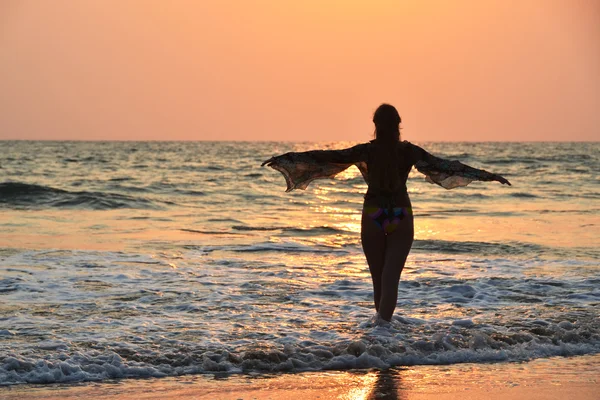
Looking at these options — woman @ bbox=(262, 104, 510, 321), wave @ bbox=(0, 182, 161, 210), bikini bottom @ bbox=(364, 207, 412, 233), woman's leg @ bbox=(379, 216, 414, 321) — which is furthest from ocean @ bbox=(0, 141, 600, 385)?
bikini bottom @ bbox=(364, 207, 412, 233)

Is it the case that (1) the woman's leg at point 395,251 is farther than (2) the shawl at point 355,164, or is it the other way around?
(2) the shawl at point 355,164

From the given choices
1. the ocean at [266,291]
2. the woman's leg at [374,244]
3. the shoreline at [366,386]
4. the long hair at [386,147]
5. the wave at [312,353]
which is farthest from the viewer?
the woman's leg at [374,244]

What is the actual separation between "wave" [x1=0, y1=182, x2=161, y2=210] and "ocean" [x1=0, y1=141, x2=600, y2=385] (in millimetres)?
177

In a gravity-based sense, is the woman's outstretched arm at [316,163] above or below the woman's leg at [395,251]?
above

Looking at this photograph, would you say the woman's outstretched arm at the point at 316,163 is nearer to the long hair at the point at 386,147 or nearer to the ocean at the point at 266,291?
the long hair at the point at 386,147

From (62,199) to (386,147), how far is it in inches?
689

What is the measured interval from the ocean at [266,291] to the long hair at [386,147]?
147 centimetres

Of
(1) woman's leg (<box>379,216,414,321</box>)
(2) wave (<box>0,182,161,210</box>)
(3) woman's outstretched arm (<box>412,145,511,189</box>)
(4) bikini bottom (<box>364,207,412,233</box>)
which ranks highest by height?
(3) woman's outstretched arm (<box>412,145,511,189</box>)

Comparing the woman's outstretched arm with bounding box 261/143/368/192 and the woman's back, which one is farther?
the woman's outstretched arm with bounding box 261/143/368/192

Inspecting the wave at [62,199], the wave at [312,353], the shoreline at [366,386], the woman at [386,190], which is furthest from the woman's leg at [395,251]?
the wave at [62,199]

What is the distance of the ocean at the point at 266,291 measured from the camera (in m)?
7.42

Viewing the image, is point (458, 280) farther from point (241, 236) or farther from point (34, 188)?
point (34, 188)

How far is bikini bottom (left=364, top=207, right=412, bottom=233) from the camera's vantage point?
7.75 m

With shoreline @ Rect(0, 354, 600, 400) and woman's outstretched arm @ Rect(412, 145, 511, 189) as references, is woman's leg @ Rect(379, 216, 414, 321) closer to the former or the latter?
woman's outstretched arm @ Rect(412, 145, 511, 189)
